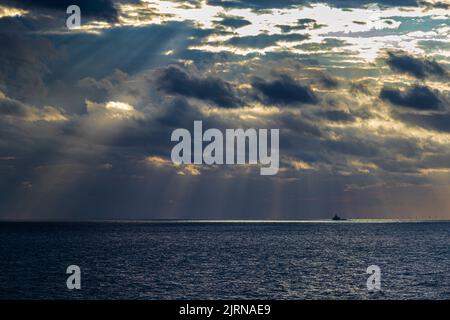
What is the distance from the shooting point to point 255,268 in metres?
94.2

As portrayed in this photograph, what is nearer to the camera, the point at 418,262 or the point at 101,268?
the point at 101,268

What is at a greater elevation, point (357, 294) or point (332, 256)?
point (332, 256)
